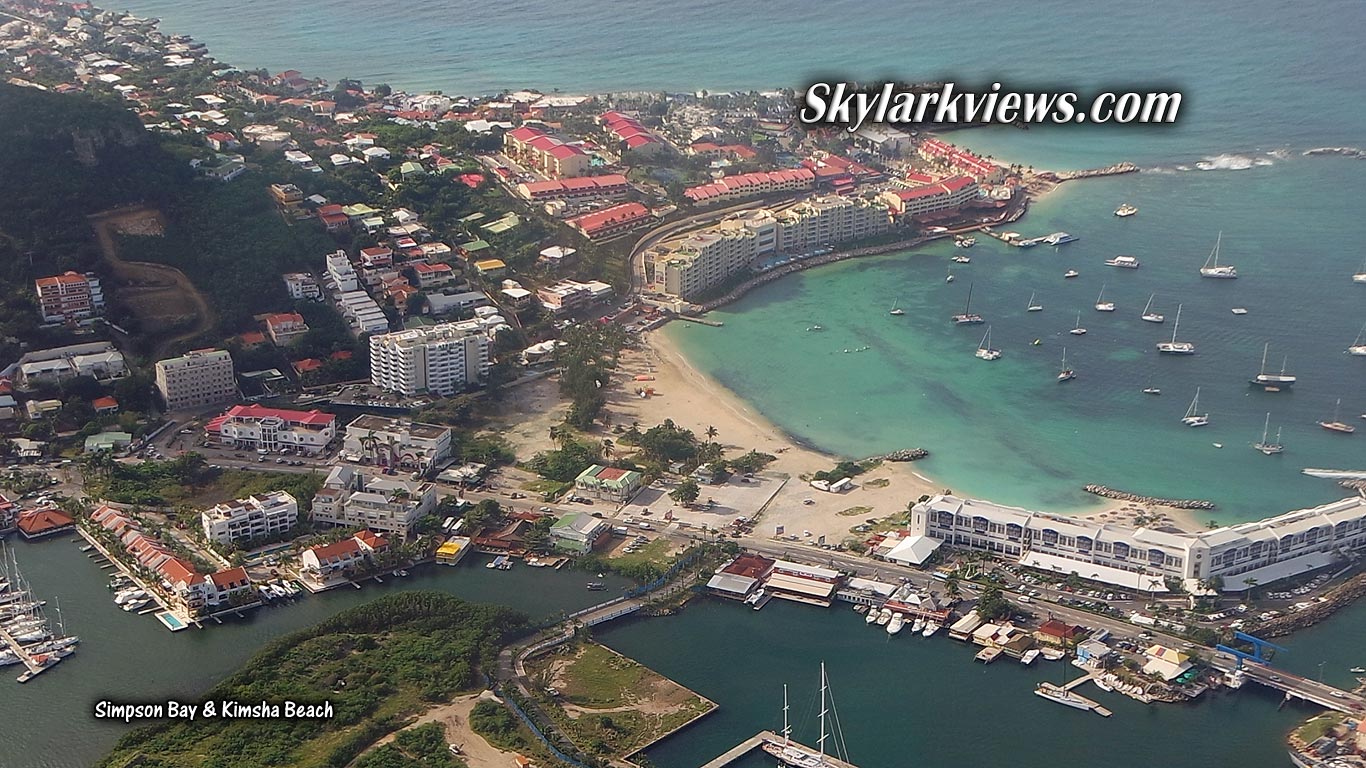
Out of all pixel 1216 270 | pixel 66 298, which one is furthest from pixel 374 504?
→ pixel 1216 270

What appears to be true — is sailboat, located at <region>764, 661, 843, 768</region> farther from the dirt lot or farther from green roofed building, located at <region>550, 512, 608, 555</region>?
the dirt lot

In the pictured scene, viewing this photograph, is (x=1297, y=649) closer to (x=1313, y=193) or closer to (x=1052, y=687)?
(x=1052, y=687)

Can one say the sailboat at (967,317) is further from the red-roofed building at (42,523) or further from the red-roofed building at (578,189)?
the red-roofed building at (42,523)

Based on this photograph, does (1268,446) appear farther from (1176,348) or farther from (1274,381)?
(1176,348)

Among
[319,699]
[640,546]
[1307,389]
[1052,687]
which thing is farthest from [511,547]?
[1307,389]

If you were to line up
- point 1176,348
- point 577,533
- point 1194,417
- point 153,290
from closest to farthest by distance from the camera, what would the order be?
1. point 577,533
2. point 1194,417
3. point 153,290
4. point 1176,348

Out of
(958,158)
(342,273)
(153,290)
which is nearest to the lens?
(153,290)
